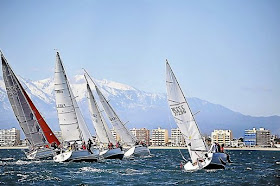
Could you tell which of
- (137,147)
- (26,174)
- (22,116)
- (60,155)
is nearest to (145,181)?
(26,174)

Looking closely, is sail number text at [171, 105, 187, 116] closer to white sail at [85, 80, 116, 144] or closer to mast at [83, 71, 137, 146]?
white sail at [85, 80, 116, 144]

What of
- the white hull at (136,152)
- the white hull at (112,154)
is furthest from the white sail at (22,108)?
the white hull at (136,152)

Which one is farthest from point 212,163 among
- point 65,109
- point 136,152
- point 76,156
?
point 136,152

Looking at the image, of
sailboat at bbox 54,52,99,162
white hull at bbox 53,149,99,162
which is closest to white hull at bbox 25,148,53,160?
sailboat at bbox 54,52,99,162

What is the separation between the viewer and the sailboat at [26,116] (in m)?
68.6

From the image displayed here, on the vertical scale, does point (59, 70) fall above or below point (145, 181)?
above

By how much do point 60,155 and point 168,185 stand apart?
26.2 metres

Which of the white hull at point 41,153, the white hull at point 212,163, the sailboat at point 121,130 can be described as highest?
the sailboat at point 121,130

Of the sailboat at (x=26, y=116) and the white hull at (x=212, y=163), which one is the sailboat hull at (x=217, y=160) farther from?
the sailboat at (x=26, y=116)

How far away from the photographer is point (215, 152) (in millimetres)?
47781

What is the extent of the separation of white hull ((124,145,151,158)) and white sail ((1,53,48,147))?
13.1 metres

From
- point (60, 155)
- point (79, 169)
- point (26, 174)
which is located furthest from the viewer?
point (60, 155)

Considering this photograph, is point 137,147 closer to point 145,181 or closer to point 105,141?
point 105,141

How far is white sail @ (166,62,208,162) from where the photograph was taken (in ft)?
158
